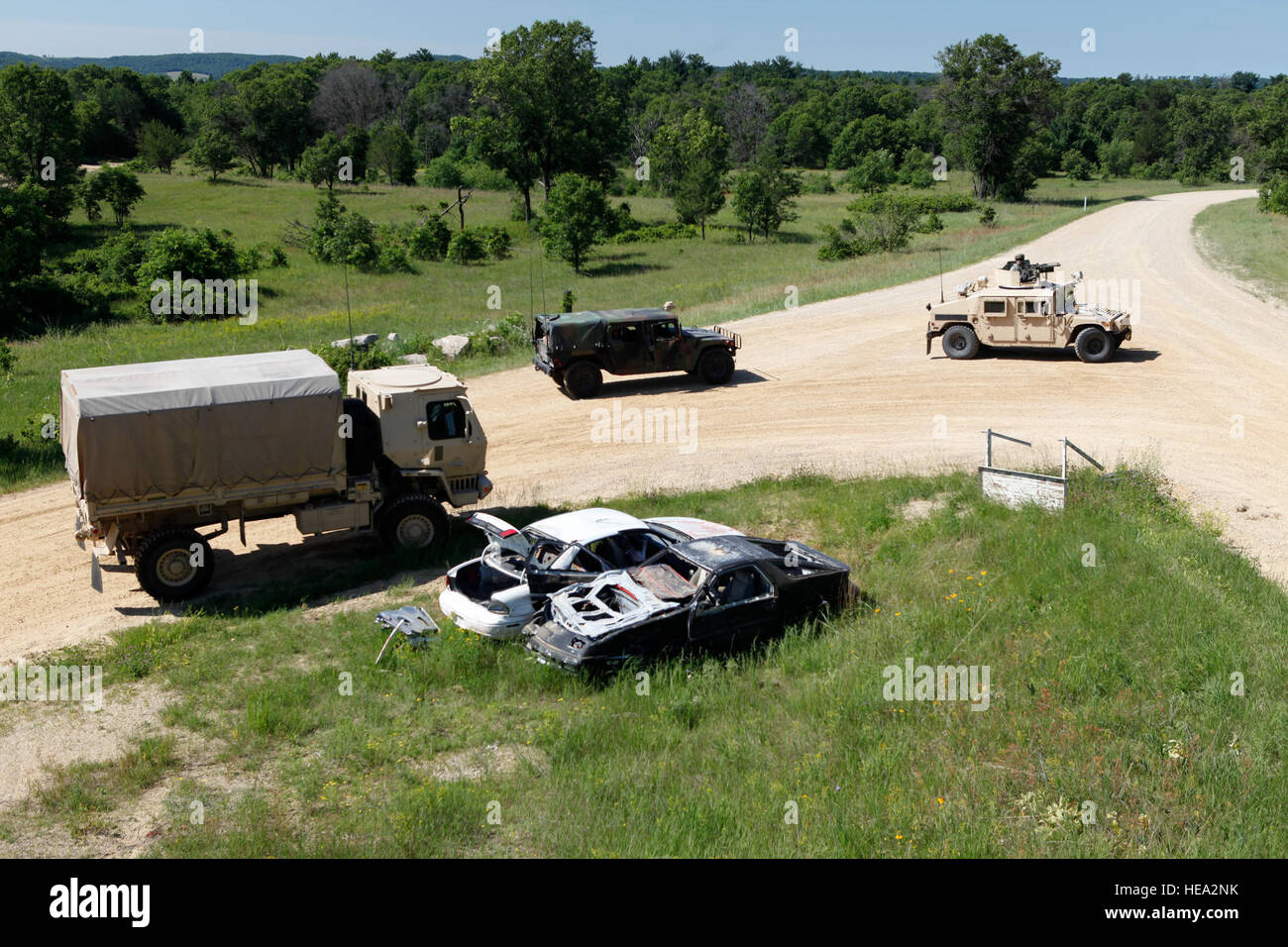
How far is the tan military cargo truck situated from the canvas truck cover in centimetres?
1

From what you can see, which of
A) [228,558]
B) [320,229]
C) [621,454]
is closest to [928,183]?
[320,229]

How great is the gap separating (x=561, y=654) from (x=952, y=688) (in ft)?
13.9

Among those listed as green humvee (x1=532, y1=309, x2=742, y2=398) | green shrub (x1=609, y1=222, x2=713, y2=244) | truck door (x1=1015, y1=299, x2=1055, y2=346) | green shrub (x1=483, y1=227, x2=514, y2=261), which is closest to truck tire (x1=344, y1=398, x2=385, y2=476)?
green humvee (x1=532, y1=309, x2=742, y2=398)

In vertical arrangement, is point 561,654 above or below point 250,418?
below

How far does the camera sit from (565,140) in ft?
215

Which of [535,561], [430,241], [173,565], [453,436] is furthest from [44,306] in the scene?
[535,561]

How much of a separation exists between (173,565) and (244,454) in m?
1.86

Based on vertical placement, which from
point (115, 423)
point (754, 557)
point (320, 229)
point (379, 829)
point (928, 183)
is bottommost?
point (379, 829)

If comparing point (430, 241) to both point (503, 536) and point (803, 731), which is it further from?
point (803, 731)

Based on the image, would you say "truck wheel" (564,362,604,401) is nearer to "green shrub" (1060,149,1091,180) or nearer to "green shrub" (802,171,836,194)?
"green shrub" (802,171,836,194)

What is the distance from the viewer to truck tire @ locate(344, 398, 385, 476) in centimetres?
1639

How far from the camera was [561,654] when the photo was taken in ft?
39.0

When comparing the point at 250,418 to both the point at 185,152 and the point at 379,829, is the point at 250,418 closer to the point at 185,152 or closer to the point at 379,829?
the point at 379,829

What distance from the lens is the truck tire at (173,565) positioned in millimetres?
14758
